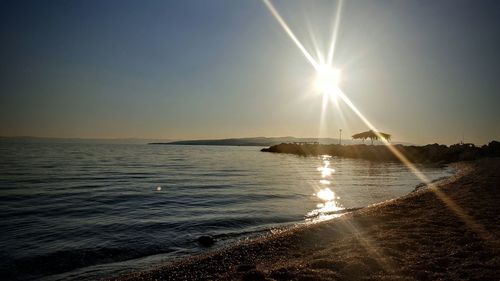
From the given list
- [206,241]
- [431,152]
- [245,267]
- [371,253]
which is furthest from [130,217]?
[431,152]

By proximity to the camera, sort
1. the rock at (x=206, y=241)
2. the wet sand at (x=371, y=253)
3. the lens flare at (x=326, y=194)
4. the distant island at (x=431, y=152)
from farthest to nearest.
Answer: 1. the distant island at (x=431, y=152)
2. the lens flare at (x=326, y=194)
3. the rock at (x=206, y=241)
4. the wet sand at (x=371, y=253)

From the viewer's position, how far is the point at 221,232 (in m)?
10.4

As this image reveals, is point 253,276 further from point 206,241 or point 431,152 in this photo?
point 431,152

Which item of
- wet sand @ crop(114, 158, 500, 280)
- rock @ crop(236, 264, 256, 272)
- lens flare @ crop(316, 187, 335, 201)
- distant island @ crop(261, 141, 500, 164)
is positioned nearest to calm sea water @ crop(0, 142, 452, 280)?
lens flare @ crop(316, 187, 335, 201)

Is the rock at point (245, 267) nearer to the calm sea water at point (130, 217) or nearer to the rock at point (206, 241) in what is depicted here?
the calm sea water at point (130, 217)

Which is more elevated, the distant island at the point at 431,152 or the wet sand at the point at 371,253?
the distant island at the point at 431,152

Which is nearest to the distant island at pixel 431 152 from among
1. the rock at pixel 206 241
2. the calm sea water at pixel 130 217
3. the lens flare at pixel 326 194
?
the calm sea water at pixel 130 217

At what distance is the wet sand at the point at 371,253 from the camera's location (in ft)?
17.8

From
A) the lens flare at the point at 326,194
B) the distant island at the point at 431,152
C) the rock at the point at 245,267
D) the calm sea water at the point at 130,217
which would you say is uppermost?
the distant island at the point at 431,152

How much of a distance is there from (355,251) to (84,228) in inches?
343

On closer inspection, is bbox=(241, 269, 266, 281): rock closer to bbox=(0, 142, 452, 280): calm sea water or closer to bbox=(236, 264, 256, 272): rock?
bbox=(236, 264, 256, 272): rock

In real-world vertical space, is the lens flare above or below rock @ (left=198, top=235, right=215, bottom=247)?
above

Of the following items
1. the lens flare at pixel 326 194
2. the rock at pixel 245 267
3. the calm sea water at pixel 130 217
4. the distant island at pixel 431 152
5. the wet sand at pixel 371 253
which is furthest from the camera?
the distant island at pixel 431 152

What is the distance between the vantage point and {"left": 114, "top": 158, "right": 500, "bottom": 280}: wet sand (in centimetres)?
543
